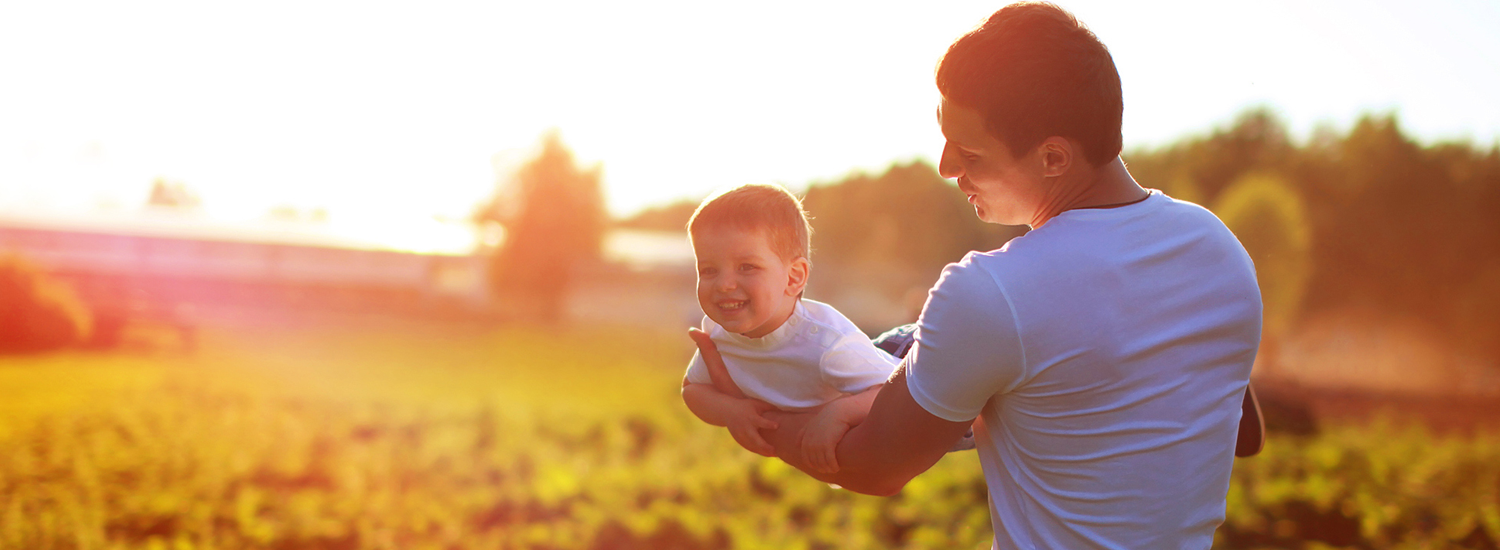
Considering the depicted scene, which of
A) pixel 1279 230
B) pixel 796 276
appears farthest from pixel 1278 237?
pixel 796 276

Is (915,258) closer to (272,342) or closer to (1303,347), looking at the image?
(1303,347)

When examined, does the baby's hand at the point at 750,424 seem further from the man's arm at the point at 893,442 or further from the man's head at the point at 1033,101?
the man's head at the point at 1033,101

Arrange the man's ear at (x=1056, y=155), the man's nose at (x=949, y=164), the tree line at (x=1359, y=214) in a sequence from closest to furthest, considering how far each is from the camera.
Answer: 1. the man's ear at (x=1056, y=155)
2. the man's nose at (x=949, y=164)
3. the tree line at (x=1359, y=214)

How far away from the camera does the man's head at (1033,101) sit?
4.38 feet

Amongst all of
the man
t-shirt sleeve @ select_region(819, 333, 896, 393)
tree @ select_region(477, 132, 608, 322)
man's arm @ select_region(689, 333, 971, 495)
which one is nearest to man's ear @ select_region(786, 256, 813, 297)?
t-shirt sleeve @ select_region(819, 333, 896, 393)

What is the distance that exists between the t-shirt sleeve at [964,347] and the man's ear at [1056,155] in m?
0.27

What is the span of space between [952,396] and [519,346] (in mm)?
25881

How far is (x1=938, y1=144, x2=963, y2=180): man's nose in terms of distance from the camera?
1.49m

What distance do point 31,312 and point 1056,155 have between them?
649 inches

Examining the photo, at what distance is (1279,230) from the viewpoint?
1605cm

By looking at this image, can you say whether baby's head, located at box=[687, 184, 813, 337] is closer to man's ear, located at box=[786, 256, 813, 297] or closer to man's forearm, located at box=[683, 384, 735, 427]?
man's ear, located at box=[786, 256, 813, 297]

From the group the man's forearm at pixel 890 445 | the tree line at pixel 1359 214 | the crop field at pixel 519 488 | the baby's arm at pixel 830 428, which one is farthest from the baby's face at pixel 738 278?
the tree line at pixel 1359 214

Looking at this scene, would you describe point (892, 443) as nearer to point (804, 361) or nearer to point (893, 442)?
point (893, 442)

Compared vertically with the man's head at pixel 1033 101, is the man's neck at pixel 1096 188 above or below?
below
